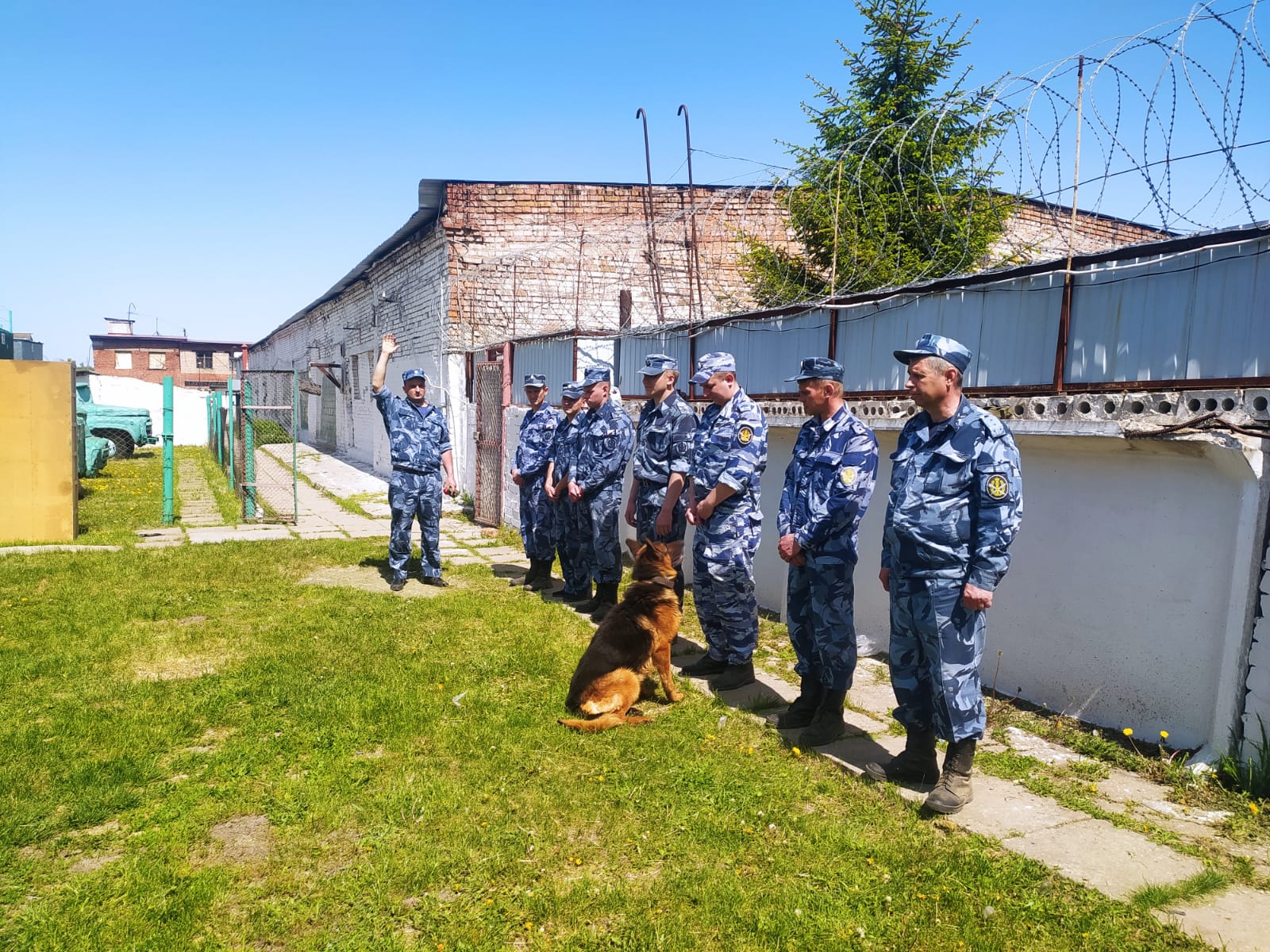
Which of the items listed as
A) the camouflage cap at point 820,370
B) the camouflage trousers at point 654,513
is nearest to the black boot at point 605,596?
the camouflage trousers at point 654,513

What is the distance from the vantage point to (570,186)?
14.6 m

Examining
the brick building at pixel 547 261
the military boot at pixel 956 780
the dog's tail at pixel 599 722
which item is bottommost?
the dog's tail at pixel 599 722

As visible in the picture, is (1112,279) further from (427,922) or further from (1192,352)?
(427,922)

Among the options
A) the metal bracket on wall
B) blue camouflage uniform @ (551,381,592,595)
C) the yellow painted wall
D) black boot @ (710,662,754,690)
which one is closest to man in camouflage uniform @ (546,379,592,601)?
blue camouflage uniform @ (551,381,592,595)

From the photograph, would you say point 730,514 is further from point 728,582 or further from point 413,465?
point 413,465

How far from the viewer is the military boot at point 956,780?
3346mm

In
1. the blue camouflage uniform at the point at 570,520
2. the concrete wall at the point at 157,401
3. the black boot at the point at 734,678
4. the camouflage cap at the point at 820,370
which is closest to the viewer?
the camouflage cap at the point at 820,370

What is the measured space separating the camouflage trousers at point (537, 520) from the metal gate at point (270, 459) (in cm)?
342

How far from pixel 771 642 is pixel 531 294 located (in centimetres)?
939

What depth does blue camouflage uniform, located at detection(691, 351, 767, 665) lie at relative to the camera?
4.57 meters

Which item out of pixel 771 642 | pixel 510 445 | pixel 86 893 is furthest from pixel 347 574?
pixel 86 893

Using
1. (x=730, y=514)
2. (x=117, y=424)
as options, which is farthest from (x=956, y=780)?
(x=117, y=424)

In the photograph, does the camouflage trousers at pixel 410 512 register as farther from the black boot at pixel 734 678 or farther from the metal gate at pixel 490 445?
the black boot at pixel 734 678

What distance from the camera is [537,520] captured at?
7.42m
